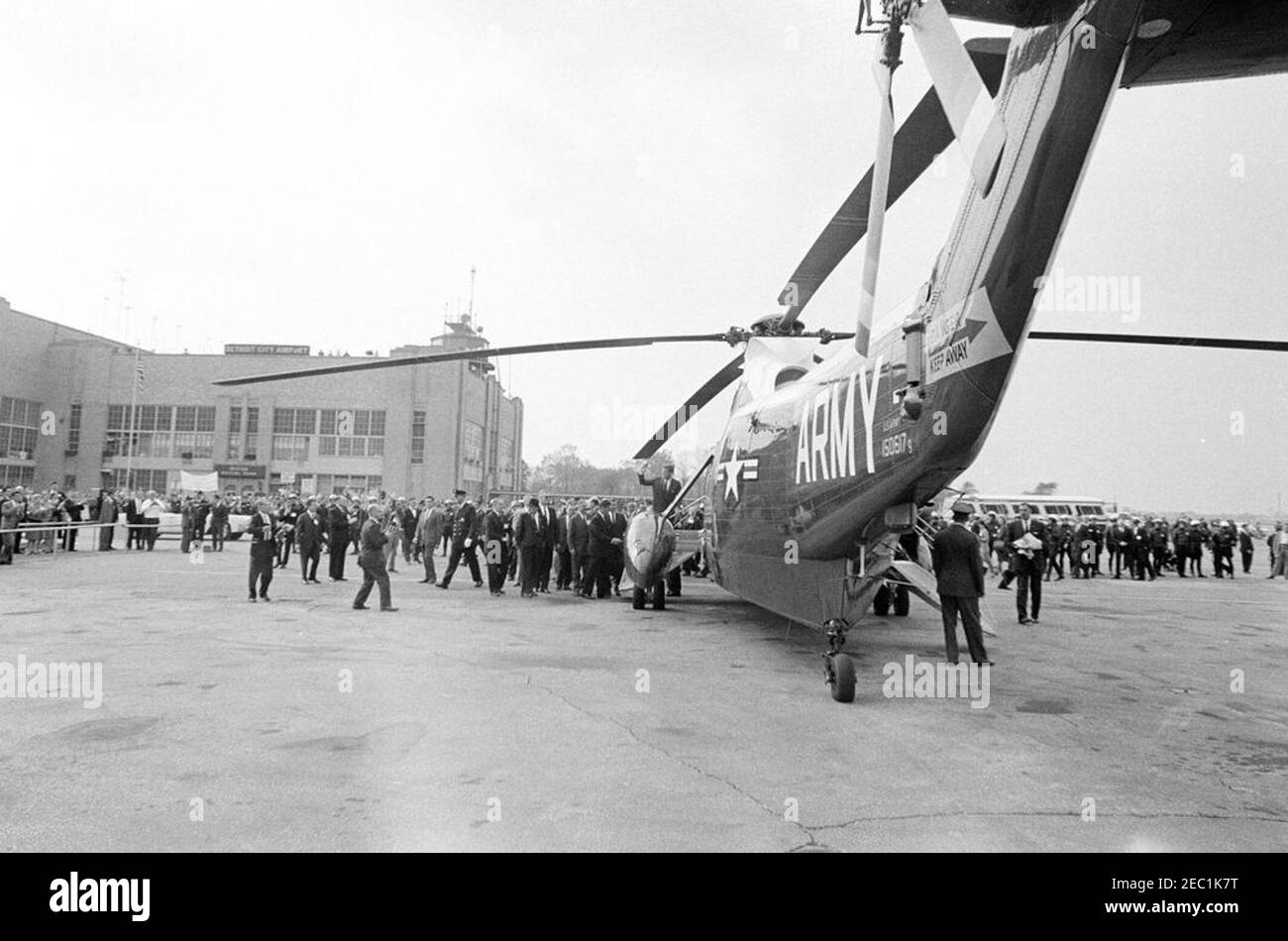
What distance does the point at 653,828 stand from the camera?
3746 millimetres

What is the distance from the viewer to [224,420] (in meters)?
59.3

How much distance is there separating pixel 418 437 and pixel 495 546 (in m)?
45.4

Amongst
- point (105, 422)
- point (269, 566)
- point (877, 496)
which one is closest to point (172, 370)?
point (105, 422)

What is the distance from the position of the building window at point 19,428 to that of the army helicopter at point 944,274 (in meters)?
65.6

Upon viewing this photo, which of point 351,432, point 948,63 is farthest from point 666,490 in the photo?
point 351,432

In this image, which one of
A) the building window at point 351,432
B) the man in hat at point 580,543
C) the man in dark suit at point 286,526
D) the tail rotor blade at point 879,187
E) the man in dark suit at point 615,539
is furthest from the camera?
the building window at point 351,432

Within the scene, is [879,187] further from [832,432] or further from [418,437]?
[418,437]

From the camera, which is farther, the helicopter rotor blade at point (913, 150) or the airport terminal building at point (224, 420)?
the airport terminal building at point (224, 420)

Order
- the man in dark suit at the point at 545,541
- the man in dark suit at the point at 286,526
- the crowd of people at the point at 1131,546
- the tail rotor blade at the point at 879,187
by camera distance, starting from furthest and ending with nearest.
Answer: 1. the crowd of people at the point at 1131,546
2. the man in dark suit at the point at 286,526
3. the man in dark suit at the point at 545,541
4. the tail rotor blade at the point at 879,187

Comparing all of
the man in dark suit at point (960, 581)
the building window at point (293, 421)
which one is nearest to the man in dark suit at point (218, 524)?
the man in dark suit at point (960, 581)

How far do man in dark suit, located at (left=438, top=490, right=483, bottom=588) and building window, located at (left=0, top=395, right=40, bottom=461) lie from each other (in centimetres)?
5901

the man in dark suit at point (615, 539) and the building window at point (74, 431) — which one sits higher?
the building window at point (74, 431)

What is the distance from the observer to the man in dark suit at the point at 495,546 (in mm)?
14891

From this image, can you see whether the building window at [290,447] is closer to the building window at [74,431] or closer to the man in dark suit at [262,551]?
the building window at [74,431]
